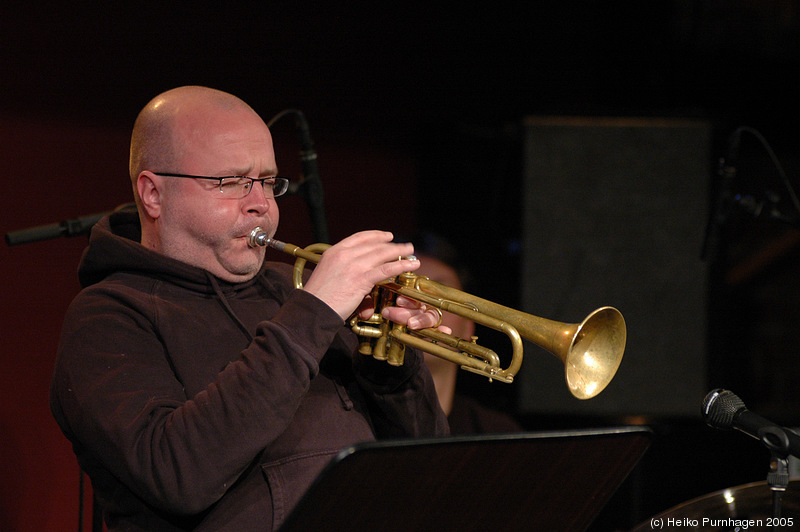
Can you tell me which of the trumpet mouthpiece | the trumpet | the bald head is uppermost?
the bald head

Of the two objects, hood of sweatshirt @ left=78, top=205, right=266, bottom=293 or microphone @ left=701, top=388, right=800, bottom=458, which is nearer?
microphone @ left=701, top=388, right=800, bottom=458

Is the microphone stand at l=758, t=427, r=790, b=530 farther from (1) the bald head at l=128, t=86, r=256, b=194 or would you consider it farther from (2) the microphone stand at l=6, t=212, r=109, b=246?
Result: (2) the microphone stand at l=6, t=212, r=109, b=246

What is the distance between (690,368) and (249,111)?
2.58 metres

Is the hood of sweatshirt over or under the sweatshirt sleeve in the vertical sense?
over

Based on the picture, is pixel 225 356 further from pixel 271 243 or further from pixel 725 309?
pixel 725 309

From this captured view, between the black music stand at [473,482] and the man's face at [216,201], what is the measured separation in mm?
872

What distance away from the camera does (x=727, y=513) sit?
1.88m

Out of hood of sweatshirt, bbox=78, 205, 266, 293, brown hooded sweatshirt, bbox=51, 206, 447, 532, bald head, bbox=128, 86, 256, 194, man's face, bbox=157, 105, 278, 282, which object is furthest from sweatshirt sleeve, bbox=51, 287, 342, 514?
bald head, bbox=128, 86, 256, 194

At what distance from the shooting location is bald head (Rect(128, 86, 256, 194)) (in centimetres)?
217

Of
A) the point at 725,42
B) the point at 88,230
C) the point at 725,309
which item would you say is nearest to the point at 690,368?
the point at 725,309

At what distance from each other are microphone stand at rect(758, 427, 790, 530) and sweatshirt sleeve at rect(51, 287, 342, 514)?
0.91 metres

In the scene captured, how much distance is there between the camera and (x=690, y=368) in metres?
3.95

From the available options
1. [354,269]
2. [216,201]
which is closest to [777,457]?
[354,269]

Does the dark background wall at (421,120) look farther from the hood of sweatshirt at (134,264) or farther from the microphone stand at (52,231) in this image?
the hood of sweatshirt at (134,264)
